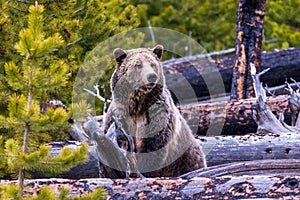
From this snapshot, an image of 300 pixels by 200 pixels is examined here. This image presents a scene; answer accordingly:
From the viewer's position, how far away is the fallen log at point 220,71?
12125 millimetres

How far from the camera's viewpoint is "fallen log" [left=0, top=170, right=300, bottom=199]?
203 inches

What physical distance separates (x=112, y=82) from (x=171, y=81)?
233 inches

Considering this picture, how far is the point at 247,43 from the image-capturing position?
9906 millimetres

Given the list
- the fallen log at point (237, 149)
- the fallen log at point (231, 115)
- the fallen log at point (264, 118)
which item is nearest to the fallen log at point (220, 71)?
the fallen log at point (231, 115)

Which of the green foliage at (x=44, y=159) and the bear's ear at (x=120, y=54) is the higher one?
the bear's ear at (x=120, y=54)

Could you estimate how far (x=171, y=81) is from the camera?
12227 millimetres

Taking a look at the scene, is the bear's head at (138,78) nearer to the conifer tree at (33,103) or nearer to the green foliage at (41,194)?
the conifer tree at (33,103)

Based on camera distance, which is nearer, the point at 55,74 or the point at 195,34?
the point at 55,74

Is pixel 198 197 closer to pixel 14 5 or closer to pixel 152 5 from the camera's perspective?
pixel 14 5

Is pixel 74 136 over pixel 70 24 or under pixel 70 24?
under

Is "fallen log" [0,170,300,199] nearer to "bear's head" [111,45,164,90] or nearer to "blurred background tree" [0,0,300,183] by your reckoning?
"blurred background tree" [0,0,300,183]

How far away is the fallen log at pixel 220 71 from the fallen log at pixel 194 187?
21.2 feet

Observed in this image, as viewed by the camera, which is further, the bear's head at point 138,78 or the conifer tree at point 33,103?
the bear's head at point 138,78

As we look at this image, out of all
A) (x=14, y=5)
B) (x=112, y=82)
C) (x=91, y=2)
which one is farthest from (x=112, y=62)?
(x=112, y=82)
